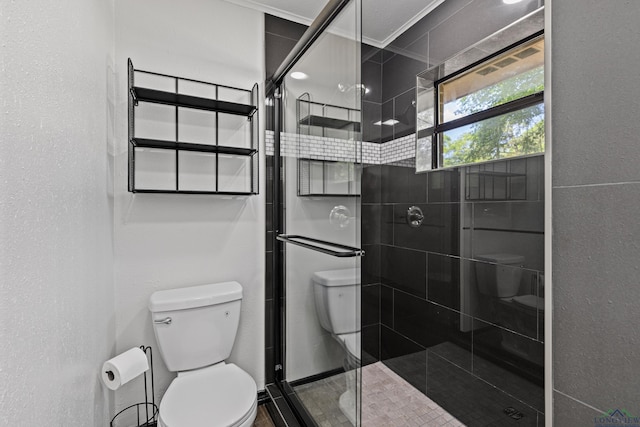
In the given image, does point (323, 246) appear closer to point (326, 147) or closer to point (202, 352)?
point (326, 147)

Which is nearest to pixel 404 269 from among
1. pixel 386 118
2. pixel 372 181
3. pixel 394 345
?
pixel 394 345

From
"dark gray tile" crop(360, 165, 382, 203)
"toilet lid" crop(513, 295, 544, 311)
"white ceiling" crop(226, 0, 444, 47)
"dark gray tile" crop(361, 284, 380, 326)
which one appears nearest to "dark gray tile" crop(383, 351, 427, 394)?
"dark gray tile" crop(361, 284, 380, 326)

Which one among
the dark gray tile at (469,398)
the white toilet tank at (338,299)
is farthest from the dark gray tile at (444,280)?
the white toilet tank at (338,299)

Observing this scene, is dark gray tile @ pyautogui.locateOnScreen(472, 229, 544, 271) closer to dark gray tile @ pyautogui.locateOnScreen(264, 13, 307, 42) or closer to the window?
the window

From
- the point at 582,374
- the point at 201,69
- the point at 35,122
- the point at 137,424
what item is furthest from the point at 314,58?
the point at 137,424

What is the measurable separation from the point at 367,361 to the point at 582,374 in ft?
6.17

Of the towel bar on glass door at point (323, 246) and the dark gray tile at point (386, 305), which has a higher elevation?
the towel bar on glass door at point (323, 246)

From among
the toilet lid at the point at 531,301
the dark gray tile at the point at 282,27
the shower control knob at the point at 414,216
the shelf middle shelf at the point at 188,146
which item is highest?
the dark gray tile at the point at 282,27

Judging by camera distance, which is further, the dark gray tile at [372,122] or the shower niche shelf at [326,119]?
the dark gray tile at [372,122]

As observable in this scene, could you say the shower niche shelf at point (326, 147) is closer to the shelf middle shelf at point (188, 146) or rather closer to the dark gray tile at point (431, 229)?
the shelf middle shelf at point (188, 146)

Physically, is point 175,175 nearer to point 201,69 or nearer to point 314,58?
point 201,69

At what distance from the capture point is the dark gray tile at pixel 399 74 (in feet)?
6.64

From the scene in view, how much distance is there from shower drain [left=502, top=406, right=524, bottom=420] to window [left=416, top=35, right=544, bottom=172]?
1200 mm

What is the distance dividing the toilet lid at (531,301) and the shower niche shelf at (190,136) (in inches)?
57.4
